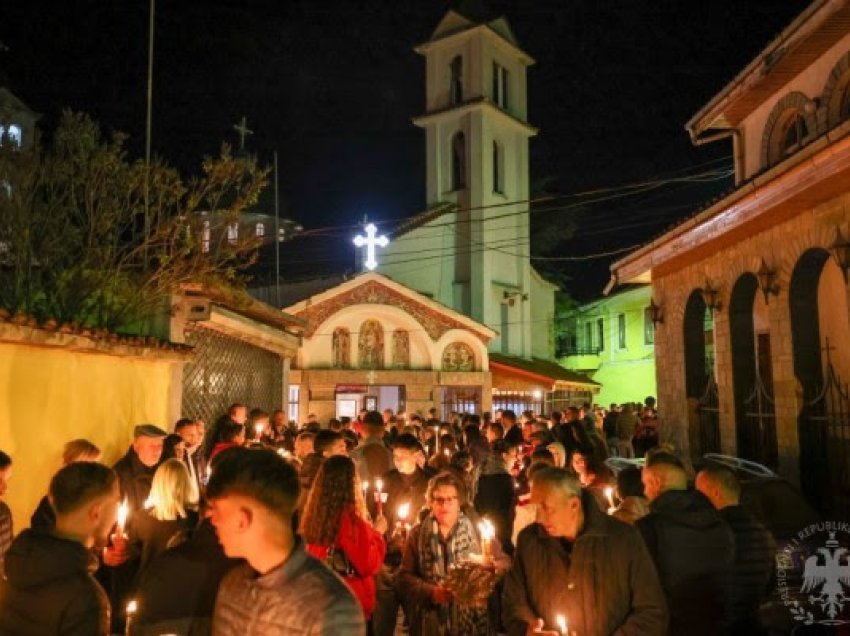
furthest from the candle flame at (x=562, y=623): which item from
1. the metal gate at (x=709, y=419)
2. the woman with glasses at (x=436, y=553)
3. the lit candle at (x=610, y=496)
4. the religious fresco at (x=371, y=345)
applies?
the religious fresco at (x=371, y=345)

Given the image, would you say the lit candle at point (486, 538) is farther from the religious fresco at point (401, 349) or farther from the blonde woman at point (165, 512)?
the religious fresco at point (401, 349)

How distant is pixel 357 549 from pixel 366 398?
78.4ft

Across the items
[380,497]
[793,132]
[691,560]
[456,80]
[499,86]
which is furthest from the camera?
[499,86]

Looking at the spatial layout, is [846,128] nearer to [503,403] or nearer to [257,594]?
[257,594]

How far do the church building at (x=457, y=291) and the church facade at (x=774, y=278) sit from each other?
1389 cm

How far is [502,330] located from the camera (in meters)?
35.2

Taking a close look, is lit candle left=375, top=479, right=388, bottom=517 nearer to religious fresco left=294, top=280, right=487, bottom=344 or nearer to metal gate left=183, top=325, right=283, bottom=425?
metal gate left=183, top=325, right=283, bottom=425

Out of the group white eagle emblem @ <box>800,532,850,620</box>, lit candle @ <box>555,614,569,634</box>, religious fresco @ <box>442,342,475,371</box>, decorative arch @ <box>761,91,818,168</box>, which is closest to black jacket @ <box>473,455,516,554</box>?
white eagle emblem @ <box>800,532,850,620</box>

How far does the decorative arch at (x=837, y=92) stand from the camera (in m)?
10.9

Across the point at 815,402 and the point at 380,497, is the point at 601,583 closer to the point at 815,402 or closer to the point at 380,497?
the point at 380,497

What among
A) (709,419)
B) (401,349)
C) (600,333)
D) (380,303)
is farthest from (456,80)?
(709,419)

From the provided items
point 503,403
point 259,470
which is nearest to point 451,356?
point 503,403

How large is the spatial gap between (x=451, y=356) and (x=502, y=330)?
6967mm

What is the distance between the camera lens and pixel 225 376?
519 inches
